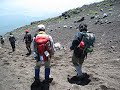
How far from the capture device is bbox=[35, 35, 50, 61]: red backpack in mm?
11031

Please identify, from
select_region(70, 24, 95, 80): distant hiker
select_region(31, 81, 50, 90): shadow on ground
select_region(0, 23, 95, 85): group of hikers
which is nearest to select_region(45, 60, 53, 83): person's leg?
select_region(0, 23, 95, 85): group of hikers

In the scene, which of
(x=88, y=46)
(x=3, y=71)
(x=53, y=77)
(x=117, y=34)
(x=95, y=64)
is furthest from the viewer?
(x=117, y=34)

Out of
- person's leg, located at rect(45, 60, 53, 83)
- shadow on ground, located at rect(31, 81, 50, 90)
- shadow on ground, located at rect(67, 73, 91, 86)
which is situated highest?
person's leg, located at rect(45, 60, 53, 83)

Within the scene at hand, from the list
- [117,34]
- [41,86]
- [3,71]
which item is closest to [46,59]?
[41,86]

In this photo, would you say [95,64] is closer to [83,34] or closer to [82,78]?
[82,78]

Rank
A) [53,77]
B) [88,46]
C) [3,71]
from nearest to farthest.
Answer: [88,46], [53,77], [3,71]

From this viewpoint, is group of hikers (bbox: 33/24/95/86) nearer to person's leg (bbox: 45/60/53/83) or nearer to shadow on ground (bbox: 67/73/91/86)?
person's leg (bbox: 45/60/53/83)

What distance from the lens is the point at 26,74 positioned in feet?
45.4

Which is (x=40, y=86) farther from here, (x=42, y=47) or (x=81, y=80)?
(x=81, y=80)

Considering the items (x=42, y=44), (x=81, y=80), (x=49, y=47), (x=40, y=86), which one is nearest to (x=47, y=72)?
(x=40, y=86)

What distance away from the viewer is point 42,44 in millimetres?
11031

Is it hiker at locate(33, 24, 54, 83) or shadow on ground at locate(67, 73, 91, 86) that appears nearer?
hiker at locate(33, 24, 54, 83)

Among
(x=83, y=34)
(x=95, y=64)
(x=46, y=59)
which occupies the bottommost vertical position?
(x=95, y=64)

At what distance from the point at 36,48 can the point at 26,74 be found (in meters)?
2.97
